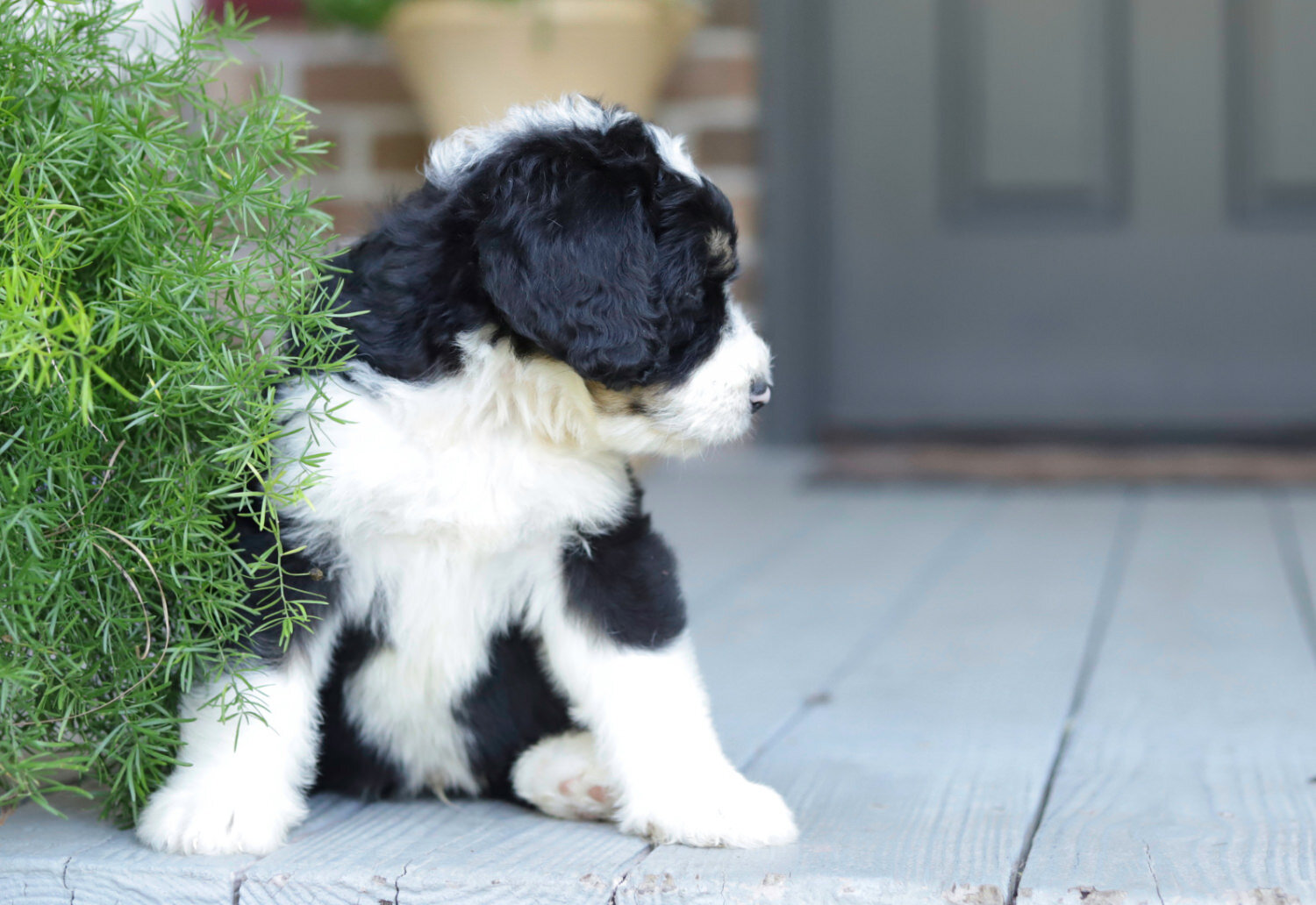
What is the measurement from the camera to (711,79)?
4562mm

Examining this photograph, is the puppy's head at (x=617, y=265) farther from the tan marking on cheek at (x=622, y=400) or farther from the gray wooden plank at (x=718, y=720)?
the gray wooden plank at (x=718, y=720)

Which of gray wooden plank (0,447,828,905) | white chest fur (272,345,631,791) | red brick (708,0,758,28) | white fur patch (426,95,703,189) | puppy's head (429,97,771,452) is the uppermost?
red brick (708,0,758,28)

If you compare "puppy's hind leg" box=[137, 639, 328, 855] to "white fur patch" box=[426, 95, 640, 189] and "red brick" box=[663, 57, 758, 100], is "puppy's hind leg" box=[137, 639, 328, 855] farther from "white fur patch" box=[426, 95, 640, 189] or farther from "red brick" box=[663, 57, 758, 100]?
"red brick" box=[663, 57, 758, 100]

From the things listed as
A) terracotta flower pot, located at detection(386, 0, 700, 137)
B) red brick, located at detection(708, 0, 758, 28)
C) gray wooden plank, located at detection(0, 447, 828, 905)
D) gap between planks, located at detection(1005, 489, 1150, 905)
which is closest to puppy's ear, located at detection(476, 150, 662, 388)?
gray wooden plank, located at detection(0, 447, 828, 905)

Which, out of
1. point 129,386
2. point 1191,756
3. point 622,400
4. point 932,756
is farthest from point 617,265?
point 1191,756

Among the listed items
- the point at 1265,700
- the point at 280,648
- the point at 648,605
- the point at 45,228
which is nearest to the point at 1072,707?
the point at 1265,700

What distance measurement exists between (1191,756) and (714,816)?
759 millimetres

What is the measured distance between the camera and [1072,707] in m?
2.29

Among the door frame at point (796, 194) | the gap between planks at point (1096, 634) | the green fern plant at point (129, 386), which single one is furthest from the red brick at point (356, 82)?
the green fern plant at point (129, 386)

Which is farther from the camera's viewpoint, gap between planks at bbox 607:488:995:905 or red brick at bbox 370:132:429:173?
red brick at bbox 370:132:429:173

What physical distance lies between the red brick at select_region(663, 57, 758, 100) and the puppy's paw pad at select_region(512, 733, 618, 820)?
3.08 meters

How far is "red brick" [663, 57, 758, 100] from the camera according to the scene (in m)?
4.55

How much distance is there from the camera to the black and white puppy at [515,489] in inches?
65.2

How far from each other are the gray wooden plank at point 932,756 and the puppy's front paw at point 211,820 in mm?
427
